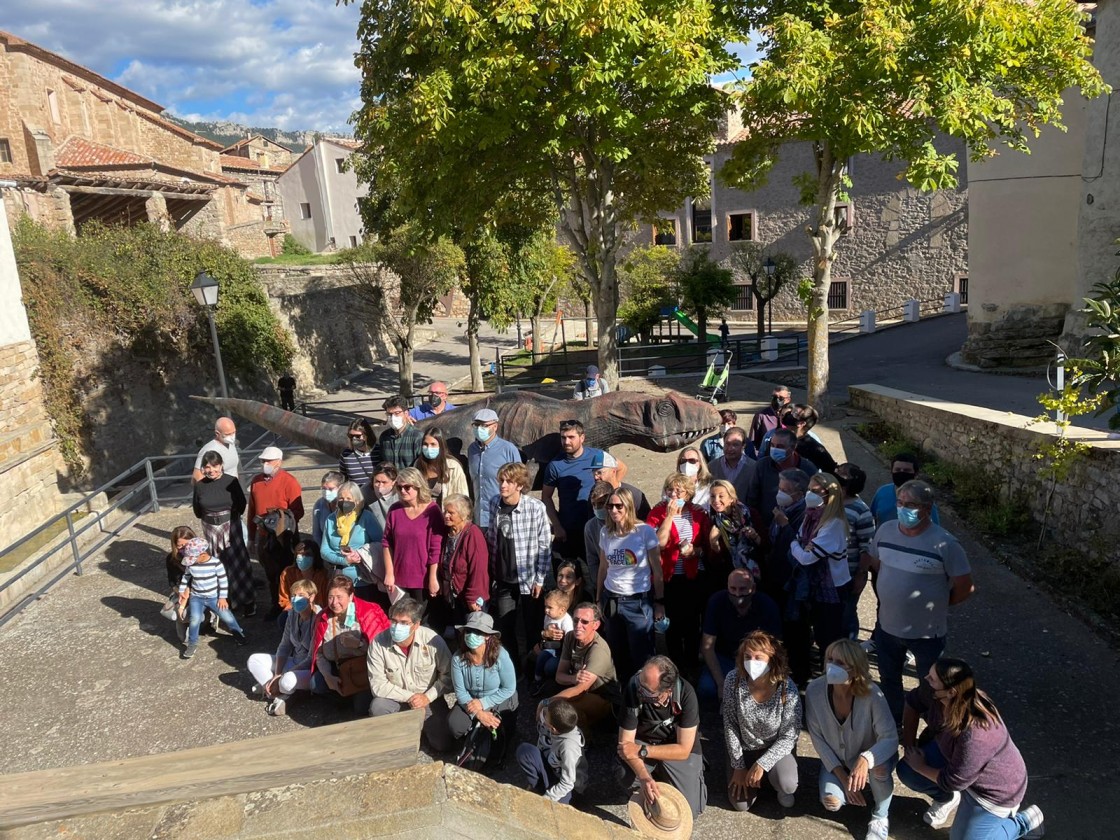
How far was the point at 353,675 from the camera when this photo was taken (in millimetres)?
5457

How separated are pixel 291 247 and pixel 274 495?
37.4 meters

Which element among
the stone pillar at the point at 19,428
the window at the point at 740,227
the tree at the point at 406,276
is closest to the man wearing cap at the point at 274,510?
the stone pillar at the point at 19,428

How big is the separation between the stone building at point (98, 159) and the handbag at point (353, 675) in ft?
57.3

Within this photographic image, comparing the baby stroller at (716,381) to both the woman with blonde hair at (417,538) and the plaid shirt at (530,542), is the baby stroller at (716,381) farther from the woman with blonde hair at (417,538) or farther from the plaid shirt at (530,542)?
the woman with blonde hair at (417,538)

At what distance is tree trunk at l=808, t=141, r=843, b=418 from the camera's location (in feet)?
41.9

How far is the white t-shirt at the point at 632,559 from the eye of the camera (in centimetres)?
520

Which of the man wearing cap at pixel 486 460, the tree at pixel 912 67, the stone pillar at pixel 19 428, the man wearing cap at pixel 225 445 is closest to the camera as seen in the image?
the man wearing cap at pixel 486 460

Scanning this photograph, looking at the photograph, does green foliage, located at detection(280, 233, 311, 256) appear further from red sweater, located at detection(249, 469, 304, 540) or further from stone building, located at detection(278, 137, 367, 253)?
red sweater, located at detection(249, 469, 304, 540)

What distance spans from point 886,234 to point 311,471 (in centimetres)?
2557

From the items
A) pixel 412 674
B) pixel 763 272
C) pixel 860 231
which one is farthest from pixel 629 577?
pixel 860 231

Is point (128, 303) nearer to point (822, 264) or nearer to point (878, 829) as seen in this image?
point (822, 264)

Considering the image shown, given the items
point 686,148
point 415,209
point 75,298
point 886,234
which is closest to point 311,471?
point 415,209

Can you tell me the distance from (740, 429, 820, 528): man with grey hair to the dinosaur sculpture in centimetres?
106

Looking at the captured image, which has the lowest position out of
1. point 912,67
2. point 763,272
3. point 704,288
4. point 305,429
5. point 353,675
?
point 353,675
